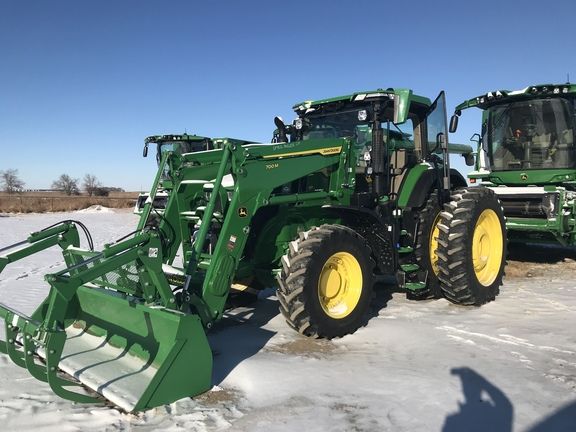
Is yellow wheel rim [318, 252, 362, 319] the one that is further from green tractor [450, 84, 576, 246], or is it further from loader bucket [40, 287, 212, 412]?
green tractor [450, 84, 576, 246]

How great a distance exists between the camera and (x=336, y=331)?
15.8ft

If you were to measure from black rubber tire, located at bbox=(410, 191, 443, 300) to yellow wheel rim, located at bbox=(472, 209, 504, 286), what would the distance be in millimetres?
648

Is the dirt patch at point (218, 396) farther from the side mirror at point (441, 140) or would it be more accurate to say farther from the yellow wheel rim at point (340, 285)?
the side mirror at point (441, 140)

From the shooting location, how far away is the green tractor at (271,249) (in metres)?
3.59

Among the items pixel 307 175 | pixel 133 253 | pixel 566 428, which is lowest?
pixel 566 428

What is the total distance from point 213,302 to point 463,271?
3.29m

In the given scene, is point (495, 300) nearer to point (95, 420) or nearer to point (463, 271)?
point (463, 271)

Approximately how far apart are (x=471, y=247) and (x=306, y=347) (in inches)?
105

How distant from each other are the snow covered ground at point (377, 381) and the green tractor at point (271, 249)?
230 mm

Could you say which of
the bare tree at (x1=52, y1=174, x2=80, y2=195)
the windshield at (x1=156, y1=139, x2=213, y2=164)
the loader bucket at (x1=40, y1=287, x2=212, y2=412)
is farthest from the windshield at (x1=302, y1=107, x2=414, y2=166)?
the bare tree at (x1=52, y1=174, x2=80, y2=195)

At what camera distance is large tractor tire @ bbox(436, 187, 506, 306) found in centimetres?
594

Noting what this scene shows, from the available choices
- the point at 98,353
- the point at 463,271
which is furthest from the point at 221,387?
the point at 463,271

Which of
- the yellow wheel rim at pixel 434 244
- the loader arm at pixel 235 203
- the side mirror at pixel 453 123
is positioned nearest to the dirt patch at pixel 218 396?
the loader arm at pixel 235 203

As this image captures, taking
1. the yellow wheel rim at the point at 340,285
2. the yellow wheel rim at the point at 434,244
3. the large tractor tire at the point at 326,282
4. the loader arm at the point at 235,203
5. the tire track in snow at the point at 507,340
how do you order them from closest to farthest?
the loader arm at the point at 235,203, the large tractor tire at the point at 326,282, the tire track in snow at the point at 507,340, the yellow wheel rim at the point at 340,285, the yellow wheel rim at the point at 434,244
